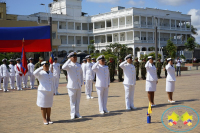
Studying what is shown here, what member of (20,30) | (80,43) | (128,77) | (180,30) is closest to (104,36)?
(80,43)

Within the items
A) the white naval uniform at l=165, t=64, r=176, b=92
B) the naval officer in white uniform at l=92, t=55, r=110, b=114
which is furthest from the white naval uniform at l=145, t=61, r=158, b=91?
the naval officer in white uniform at l=92, t=55, r=110, b=114

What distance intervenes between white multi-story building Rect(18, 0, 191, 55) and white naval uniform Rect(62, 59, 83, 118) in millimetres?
55362

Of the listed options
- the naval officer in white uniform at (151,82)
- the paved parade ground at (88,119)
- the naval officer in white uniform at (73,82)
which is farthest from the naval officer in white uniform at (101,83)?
the naval officer in white uniform at (151,82)

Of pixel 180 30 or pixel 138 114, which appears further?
pixel 180 30

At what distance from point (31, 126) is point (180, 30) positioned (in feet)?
236

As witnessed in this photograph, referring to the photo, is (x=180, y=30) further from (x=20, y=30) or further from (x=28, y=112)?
(x=28, y=112)

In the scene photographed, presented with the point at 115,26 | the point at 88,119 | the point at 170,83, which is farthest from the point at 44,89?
the point at 115,26

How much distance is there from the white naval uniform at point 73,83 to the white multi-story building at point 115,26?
55362 mm

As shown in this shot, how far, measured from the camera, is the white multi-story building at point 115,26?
65438 millimetres

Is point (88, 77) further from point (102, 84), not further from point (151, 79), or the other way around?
point (102, 84)

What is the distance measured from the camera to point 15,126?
25.8 ft

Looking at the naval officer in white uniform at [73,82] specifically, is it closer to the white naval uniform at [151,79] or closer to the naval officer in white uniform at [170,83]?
the white naval uniform at [151,79]

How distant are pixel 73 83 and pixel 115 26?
6114 centimetres

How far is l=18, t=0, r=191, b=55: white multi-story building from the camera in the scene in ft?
215
